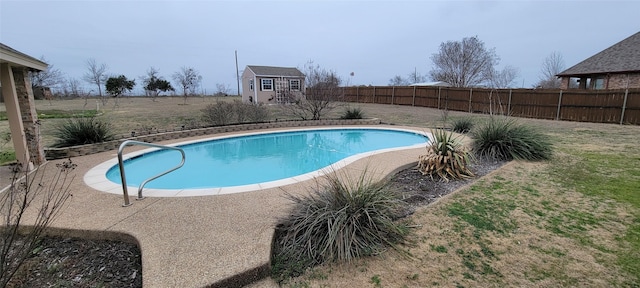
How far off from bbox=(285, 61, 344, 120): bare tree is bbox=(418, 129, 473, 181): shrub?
886cm

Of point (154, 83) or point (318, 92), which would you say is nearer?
point (318, 92)

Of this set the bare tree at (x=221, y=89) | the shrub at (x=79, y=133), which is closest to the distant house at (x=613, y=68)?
the shrub at (x=79, y=133)

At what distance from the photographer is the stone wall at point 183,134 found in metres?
7.46

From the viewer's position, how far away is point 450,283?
259 cm

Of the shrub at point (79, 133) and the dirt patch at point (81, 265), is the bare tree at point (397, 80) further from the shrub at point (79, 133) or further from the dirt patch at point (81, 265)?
the dirt patch at point (81, 265)

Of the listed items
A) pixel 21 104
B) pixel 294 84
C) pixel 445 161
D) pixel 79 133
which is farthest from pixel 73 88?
pixel 445 161

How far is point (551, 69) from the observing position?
1410 inches

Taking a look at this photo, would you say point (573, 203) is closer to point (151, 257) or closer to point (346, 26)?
point (151, 257)

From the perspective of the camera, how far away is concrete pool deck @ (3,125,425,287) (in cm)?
260

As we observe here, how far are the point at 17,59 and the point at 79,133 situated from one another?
11.2 feet

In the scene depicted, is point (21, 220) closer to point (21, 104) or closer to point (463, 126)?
point (21, 104)

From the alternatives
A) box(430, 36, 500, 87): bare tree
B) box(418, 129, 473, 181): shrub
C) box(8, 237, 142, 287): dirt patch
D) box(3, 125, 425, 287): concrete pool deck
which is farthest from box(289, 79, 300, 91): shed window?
box(8, 237, 142, 287): dirt patch

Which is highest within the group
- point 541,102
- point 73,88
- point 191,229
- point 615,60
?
point 615,60

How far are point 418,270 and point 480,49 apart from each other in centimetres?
3811
